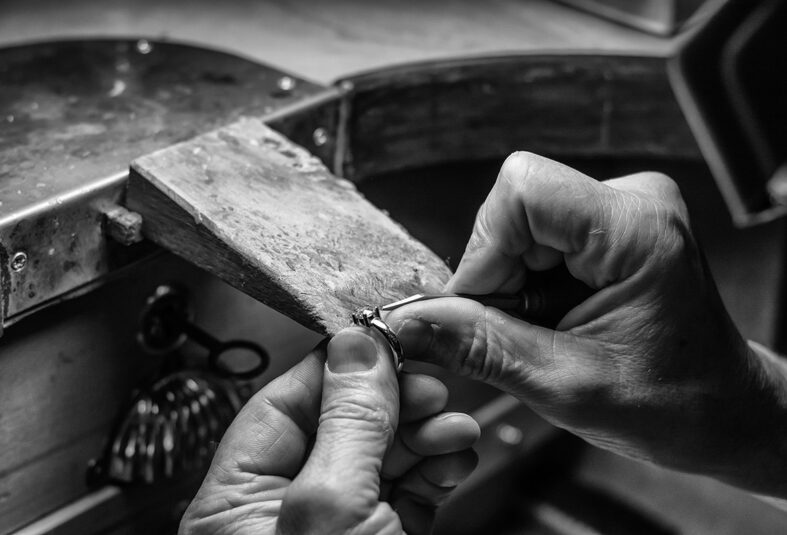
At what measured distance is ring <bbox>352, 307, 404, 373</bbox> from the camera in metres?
0.65

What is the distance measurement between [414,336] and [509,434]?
850mm

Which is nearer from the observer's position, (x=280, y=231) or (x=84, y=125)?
(x=280, y=231)

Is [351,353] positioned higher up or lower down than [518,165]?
lower down

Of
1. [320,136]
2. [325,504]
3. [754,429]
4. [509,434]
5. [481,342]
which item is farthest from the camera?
[509,434]

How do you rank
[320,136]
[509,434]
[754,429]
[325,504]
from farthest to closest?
1. [509,434]
2. [320,136]
3. [754,429]
4. [325,504]

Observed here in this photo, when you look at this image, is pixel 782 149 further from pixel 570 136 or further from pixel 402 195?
pixel 402 195

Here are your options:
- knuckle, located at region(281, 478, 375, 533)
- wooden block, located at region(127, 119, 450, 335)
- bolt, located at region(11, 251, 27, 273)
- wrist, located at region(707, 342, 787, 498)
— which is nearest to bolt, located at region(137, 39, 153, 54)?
wooden block, located at region(127, 119, 450, 335)

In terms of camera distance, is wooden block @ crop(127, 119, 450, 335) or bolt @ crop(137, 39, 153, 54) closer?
wooden block @ crop(127, 119, 450, 335)

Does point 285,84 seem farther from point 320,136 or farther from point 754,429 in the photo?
point 754,429

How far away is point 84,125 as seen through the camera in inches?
34.8

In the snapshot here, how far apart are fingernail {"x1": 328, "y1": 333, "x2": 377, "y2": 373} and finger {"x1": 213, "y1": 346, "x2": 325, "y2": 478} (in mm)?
47

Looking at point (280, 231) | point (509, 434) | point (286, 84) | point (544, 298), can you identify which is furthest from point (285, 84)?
point (509, 434)

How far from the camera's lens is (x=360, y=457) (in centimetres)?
60

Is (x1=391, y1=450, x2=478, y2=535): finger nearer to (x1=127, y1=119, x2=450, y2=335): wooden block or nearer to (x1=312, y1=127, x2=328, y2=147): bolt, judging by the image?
(x1=127, y1=119, x2=450, y2=335): wooden block
